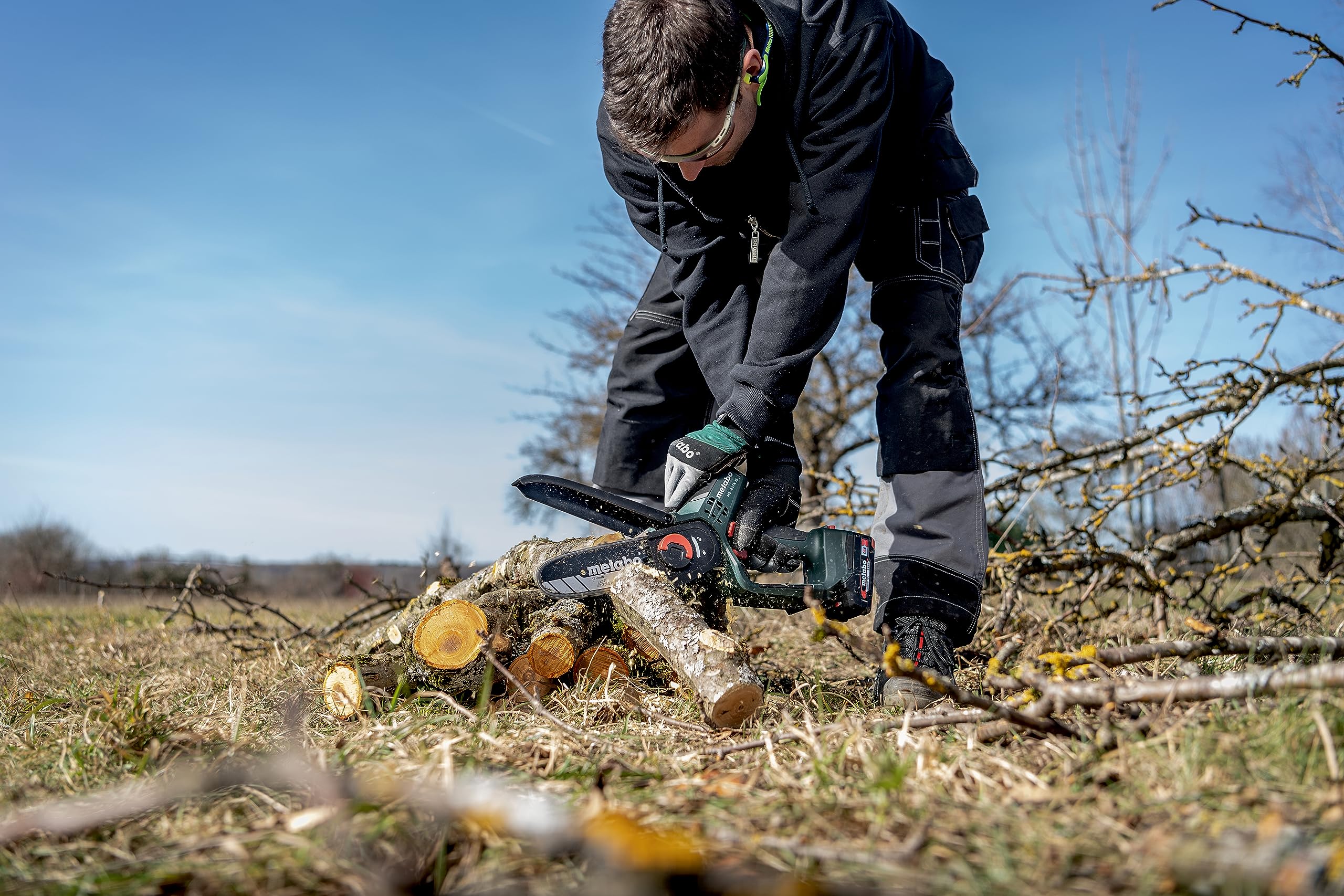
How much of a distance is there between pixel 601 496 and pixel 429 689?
79 cm

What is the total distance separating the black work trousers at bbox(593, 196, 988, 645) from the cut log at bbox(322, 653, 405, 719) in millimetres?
1441

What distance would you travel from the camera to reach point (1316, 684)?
5.14 ft

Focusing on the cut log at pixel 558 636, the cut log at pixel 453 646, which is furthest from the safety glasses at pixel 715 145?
the cut log at pixel 453 646

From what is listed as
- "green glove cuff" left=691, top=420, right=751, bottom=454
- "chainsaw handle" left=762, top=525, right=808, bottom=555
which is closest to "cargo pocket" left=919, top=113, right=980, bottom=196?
"green glove cuff" left=691, top=420, right=751, bottom=454

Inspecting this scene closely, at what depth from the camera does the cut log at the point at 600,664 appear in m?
2.89

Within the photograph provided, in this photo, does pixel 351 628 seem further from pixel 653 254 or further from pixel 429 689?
pixel 653 254

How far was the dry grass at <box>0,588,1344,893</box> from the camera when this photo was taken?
1261 mm

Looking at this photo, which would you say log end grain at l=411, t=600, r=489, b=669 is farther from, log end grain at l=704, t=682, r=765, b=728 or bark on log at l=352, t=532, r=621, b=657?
log end grain at l=704, t=682, r=765, b=728

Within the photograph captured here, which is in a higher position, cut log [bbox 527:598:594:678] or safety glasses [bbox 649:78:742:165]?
safety glasses [bbox 649:78:742:165]

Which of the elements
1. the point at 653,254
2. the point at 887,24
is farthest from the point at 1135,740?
the point at 653,254

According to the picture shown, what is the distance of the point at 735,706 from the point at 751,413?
35.0 inches

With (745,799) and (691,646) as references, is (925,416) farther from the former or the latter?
(745,799)

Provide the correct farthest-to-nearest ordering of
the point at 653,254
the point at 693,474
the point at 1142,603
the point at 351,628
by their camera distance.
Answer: the point at 653,254, the point at 351,628, the point at 1142,603, the point at 693,474

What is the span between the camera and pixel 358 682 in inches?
104
